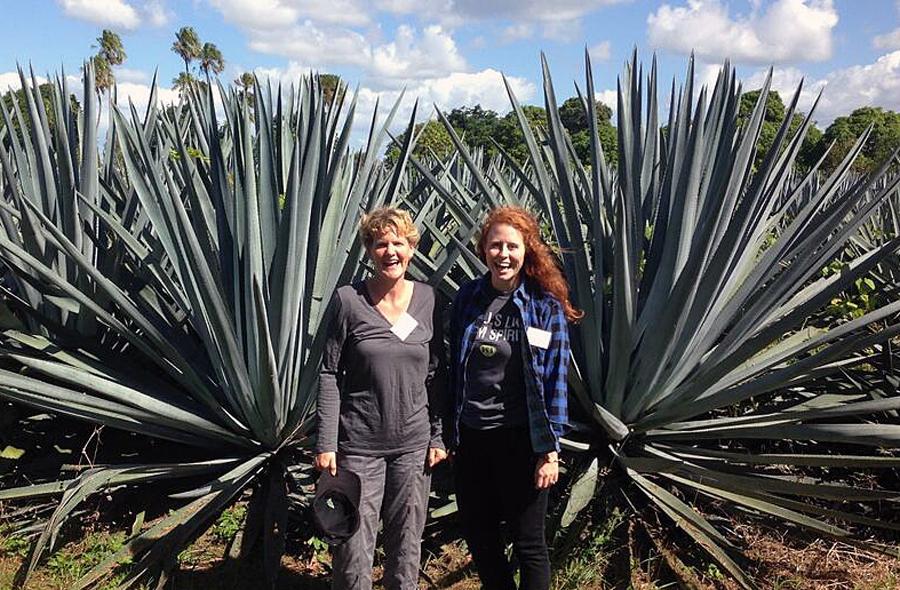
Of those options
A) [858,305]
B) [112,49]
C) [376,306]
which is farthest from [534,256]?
[112,49]

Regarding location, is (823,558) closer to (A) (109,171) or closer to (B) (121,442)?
(B) (121,442)

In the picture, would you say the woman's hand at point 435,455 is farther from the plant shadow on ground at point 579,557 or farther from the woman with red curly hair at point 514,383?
the plant shadow on ground at point 579,557

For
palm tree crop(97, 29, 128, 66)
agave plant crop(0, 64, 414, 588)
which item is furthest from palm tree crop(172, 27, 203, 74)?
agave plant crop(0, 64, 414, 588)

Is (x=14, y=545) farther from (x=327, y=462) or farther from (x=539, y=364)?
(x=539, y=364)

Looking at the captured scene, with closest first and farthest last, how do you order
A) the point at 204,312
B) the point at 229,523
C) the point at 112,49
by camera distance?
1. the point at 204,312
2. the point at 229,523
3. the point at 112,49

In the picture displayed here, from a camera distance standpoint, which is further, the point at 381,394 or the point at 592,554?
the point at 592,554

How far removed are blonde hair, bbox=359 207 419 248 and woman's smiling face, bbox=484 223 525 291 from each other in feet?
0.80

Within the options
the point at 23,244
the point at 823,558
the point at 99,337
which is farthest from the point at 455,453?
the point at 23,244

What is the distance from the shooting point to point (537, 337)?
242 centimetres

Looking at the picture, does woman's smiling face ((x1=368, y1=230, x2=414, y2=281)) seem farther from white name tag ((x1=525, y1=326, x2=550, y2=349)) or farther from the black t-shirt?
white name tag ((x1=525, y1=326, x2=550, y2=349))

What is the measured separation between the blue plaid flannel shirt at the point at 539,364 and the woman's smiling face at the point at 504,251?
68mm

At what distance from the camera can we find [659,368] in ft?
10.1

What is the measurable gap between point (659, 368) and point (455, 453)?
3.11 feet

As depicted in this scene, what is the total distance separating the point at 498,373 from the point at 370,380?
0.39m
